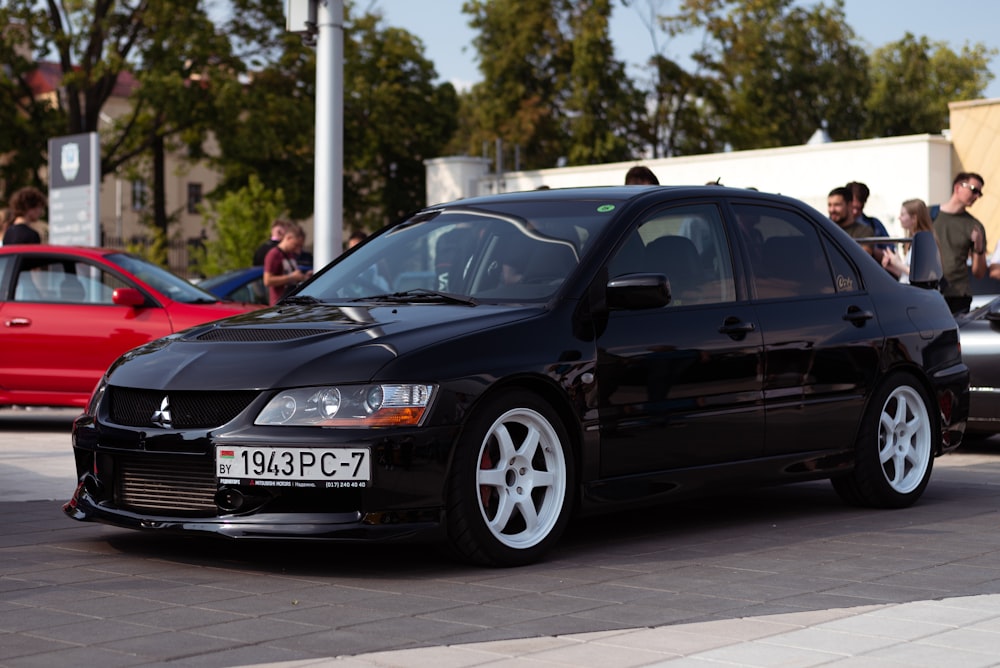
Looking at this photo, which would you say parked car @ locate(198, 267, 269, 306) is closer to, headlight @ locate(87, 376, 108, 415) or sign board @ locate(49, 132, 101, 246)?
sign board @ locate(49, 132, 101, 246)

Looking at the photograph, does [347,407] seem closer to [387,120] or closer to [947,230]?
[947,230]

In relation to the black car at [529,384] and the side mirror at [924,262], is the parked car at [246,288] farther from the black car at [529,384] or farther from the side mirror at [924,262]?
the black car at [529,384]

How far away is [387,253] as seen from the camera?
24.4ft

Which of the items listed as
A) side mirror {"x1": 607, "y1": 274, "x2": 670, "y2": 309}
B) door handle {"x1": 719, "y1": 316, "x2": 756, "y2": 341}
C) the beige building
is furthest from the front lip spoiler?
the beige building

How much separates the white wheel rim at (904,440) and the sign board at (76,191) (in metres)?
14.9

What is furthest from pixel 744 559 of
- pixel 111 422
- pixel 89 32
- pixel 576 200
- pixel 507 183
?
pixel 89 32

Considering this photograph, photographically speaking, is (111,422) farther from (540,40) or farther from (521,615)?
(540,40)

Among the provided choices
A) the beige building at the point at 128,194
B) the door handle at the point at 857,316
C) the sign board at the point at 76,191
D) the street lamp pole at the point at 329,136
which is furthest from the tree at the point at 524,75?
the door handle at the point at 857,316

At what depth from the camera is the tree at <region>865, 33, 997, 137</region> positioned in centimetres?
7638

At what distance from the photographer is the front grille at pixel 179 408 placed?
5.90m

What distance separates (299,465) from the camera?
5.77m

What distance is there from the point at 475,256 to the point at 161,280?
7.05 meters

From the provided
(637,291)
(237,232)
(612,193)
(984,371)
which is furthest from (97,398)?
(237,232)

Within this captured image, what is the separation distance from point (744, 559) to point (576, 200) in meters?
1.85
